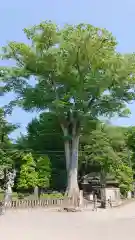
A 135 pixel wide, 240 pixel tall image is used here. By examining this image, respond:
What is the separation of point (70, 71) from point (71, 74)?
27 cm

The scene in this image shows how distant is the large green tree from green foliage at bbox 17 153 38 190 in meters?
3.03

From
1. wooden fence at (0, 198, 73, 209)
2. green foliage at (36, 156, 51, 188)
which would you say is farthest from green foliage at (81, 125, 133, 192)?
wooden fence at (0, 198, 73, 209)

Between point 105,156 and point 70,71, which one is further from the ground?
point 70,71

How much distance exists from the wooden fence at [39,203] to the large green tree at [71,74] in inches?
169

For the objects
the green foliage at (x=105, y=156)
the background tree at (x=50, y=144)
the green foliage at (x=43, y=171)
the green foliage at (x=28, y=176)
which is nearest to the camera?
the green foliage at (x=28, y=176)

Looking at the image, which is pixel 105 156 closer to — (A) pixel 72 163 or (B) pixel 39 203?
(A) pixel 72 163

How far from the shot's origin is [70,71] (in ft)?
86.7

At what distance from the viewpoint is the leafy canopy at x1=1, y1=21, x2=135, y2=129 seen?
25781 mm

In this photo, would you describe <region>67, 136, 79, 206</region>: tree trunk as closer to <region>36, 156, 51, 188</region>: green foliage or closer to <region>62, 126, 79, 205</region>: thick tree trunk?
<region>62, 126, 79, 205</region>: thick tree trunk

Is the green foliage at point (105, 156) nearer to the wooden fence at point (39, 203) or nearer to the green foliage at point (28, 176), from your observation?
the green foliage at point (28, 176)

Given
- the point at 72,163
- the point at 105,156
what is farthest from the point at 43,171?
the point at 105,156

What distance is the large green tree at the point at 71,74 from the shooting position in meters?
25.8

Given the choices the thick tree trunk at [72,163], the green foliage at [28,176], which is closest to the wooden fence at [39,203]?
the thick tree trunk at [72,163]

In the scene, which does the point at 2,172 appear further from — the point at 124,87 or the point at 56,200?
the point at 124,87
